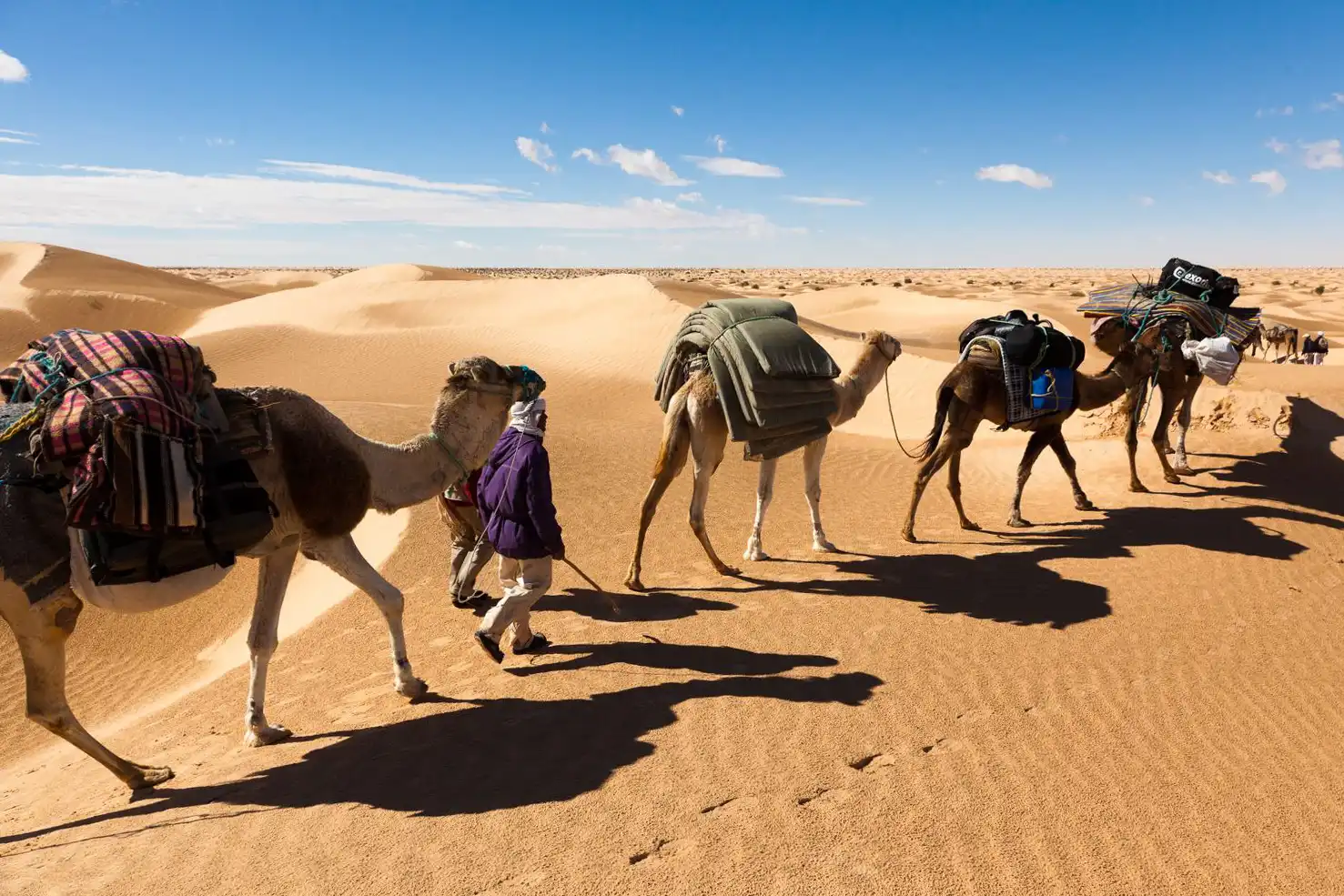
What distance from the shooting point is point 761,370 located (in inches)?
279

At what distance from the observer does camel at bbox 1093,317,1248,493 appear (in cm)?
1049

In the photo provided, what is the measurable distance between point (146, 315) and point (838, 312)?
33573mm

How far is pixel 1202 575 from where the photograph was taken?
741 cm

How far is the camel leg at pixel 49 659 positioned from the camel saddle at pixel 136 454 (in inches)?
16.8

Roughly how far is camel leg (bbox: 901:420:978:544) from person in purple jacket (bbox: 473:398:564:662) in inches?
190

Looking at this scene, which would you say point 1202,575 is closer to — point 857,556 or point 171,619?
point 857,556

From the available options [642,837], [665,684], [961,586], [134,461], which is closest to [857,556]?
[961,586]

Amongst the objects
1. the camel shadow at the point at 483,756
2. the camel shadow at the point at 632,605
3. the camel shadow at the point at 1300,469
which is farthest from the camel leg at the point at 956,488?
the camel shadow at the point at 483,756

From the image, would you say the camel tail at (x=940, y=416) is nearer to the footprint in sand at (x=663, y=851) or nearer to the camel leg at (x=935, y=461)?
the camel leg at (x=935, y=461)

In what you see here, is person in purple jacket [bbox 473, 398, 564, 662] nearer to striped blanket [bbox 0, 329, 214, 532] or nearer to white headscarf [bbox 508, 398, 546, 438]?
white headscarf [bbox 508, 398, 546, 438]

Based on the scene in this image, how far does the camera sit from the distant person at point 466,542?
22.2 ft

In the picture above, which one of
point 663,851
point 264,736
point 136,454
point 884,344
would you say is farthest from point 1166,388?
point 136,454

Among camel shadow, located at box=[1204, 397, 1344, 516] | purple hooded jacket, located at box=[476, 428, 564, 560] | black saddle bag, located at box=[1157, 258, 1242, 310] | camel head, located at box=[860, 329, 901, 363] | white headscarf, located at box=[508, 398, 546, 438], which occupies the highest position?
black saddle bag, located at box=[1157, 258, 1242, 310]

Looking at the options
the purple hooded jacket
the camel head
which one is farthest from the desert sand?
the camel head
